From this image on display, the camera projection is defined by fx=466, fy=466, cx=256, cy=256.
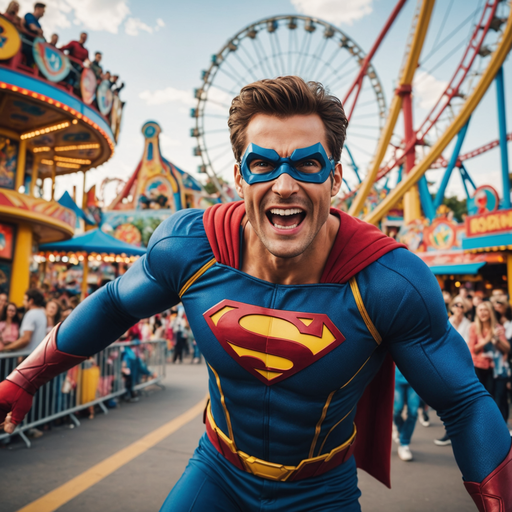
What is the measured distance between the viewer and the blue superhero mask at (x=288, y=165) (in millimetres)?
1527

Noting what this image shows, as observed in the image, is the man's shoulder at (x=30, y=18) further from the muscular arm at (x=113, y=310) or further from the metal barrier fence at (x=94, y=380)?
the muscular arm at (x=113, y=310)

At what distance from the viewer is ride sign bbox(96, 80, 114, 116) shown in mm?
13652

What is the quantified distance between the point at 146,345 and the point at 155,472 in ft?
13.9

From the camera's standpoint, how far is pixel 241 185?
1.67 m

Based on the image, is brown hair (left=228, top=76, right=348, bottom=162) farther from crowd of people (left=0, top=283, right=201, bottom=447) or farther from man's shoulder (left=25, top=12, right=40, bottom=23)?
man's shoulder (left=25, top=12, right=40, bottom=23)

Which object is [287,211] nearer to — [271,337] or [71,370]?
[271,337]

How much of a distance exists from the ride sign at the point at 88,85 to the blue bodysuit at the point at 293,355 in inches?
498

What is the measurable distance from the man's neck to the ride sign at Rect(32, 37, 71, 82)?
40.0 feet

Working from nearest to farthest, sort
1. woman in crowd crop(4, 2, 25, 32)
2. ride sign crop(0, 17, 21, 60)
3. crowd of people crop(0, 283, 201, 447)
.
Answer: crowd of people crop(0, 283, 201, 447) → ride sign crop(0, 17, 21, 60) → woman in crowd crop(4, 2, 25, 32)

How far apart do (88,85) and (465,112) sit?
14.0 meters

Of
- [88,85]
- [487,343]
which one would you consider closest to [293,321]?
[487,343]

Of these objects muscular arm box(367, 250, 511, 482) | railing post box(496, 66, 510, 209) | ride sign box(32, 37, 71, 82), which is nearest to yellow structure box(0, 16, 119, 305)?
ride sign box(32, 37, 71, 82)

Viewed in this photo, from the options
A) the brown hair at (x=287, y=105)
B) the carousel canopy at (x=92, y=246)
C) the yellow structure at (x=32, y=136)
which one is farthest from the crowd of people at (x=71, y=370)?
the yellow structure at (x=32, y=136)

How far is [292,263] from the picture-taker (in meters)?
1.61
